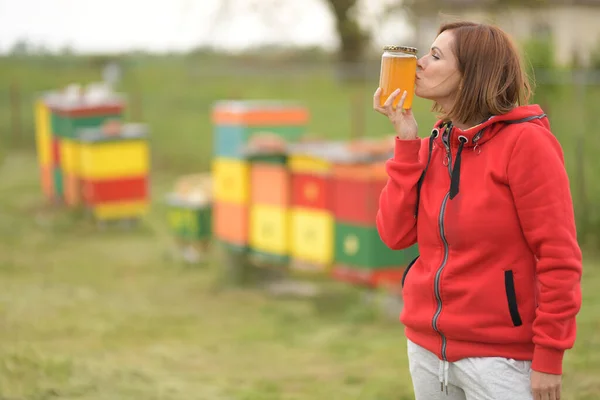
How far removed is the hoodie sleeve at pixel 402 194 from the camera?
229 centimetres

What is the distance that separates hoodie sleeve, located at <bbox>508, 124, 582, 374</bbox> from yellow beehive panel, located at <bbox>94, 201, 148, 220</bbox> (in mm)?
9176

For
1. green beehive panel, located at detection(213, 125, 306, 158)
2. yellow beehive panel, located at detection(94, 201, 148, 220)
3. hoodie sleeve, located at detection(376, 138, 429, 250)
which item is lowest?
yellow beehive panel, located at detection(94, 201, 148, 220)

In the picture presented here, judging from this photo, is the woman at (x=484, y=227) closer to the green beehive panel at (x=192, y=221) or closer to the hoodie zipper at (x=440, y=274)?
the hoodie zipper at (x=440, y=274)

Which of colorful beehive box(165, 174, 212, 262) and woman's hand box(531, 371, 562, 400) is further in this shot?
colorful beehive box(165, 174, 212, 262)

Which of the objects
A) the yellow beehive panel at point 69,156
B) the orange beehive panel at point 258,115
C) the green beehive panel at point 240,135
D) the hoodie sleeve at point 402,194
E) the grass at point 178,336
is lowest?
the grass at point 178,336

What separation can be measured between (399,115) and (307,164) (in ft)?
14.8

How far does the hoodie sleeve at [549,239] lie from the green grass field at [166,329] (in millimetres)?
2421

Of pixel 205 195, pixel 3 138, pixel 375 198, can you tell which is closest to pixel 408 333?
pixel 375 198

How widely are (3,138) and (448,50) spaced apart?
54.7 feet

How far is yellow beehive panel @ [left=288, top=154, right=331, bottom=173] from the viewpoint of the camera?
6602mm

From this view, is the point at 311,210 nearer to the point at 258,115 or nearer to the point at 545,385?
the point at 258,115

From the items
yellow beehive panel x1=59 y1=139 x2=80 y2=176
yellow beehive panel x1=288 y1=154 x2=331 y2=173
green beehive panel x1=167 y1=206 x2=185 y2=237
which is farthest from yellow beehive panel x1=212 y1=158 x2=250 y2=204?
yellow beehive panel x1=59 y1=139 x2=80 y2=176

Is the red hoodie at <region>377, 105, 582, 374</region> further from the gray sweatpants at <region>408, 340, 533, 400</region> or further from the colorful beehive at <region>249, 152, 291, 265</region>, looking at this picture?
the colorful beehive at <region>249, 152, 291, 265</region>

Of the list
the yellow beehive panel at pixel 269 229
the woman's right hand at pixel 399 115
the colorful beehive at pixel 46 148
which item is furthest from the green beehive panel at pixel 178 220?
the woman's right hand at pixel 399 115
